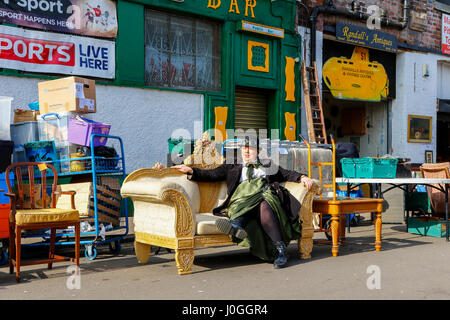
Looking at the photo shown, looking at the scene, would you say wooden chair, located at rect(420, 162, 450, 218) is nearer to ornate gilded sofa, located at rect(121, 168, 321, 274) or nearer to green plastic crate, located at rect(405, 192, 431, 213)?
green plastic crate, located at rect(405, 192, 431, 213)

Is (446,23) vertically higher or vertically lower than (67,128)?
higher

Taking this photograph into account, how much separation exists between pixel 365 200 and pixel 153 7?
7.12 m

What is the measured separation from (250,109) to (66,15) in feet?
18.5

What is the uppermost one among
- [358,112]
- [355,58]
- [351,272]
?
[355,58]

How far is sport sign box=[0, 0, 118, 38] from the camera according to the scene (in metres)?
9.61

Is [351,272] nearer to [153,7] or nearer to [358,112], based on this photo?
[153,7]

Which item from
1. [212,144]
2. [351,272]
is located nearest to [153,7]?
[212,144]

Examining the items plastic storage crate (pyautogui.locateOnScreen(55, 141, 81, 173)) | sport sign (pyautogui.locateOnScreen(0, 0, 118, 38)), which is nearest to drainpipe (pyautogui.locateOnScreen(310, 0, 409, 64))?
sport sign (pyautogui.locateOnScreen(0, 0, 118, 38))

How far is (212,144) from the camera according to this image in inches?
371

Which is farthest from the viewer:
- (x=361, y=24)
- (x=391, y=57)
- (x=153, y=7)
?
(x=391, y=57)

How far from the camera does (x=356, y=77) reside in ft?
53.8

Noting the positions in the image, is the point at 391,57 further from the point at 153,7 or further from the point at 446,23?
the point at 153,7

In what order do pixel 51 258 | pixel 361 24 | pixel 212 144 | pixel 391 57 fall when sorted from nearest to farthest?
pixel 51 258, pixel 212 144, pixel 361 24, pixel 391 57

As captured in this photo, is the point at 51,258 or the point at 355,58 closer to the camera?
the point at 51,258
